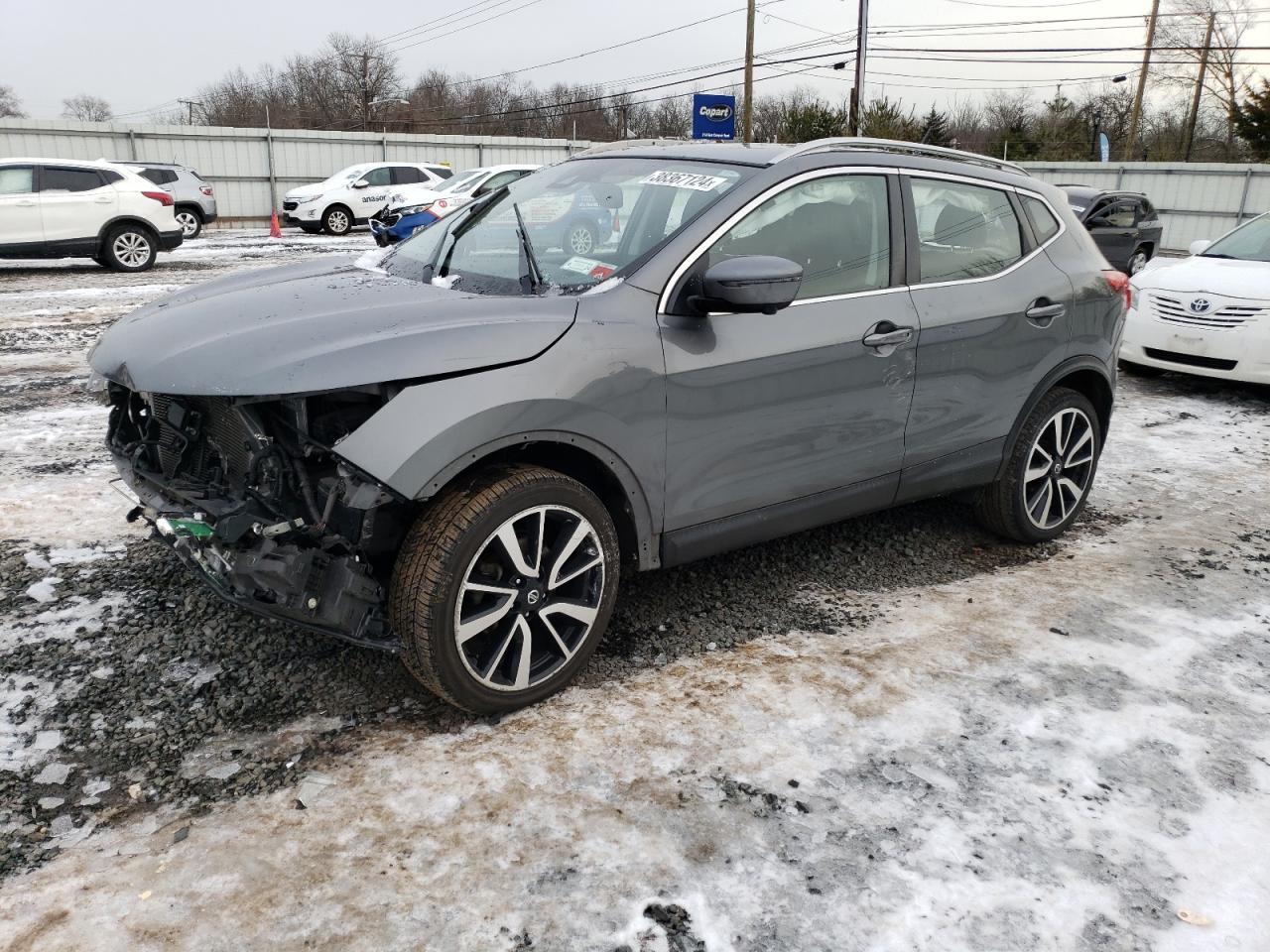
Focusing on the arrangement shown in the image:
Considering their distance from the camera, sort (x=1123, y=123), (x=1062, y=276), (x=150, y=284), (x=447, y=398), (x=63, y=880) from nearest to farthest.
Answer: (x=63, y=880) < (x=447, y=398) < (x=1062, y=276) < (x=150, y=284) < (x=1123, y=123)

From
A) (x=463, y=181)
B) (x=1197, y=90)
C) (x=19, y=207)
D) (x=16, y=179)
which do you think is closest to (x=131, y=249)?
(x=19, y=207)

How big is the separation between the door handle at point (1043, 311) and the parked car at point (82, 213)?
14.3 m

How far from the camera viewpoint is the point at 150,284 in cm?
1303

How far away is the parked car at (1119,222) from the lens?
56.2ft

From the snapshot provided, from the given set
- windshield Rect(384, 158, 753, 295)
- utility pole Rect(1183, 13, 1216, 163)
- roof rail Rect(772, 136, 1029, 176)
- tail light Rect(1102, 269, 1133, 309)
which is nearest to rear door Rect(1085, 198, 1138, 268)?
tail light Rect(1102, 269, 1133, 309)

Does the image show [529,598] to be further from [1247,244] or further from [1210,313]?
[1247,244]

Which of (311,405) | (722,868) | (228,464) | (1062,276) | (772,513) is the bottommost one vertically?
(722,868)

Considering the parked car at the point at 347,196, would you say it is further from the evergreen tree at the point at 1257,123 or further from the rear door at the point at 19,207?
the evergreen tree at the point at 1257,123

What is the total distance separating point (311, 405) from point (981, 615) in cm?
276

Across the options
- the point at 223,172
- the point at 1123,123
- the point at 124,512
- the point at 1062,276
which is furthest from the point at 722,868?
the point at 1123,123

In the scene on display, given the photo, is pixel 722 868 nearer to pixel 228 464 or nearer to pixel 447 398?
pixel 447 398

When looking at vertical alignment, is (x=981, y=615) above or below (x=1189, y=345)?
below

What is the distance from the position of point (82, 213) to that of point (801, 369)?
14.3 meters

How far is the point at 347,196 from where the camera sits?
2261 cm
